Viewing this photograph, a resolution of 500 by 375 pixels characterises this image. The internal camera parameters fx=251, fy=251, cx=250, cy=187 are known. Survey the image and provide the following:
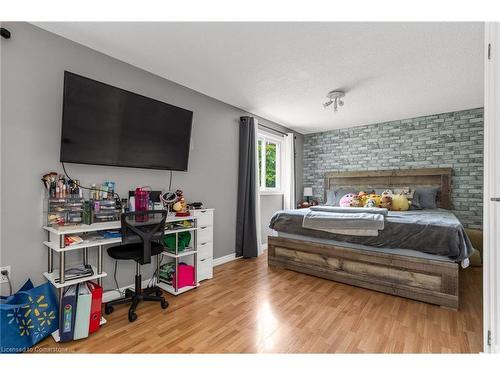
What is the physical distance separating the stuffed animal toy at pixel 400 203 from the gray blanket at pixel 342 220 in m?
1.34

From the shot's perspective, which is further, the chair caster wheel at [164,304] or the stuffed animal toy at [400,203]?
the stuffed animal toy at [400,203]

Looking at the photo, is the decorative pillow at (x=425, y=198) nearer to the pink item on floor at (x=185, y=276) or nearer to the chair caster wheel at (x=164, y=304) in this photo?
the pink item on floor at (x=185, y=276)

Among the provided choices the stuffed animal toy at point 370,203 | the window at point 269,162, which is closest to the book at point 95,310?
the window at point 269,162

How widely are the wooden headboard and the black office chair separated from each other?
Answer: 3.95 m

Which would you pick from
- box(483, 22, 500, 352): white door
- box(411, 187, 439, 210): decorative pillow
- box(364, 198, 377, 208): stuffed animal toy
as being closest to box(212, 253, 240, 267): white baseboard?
box(364, 198, 377, 208): stuffed animal toy

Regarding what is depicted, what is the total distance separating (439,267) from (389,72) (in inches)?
80.2

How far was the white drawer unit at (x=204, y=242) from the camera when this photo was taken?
2.86m

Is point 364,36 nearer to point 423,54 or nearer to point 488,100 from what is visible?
point 423,54

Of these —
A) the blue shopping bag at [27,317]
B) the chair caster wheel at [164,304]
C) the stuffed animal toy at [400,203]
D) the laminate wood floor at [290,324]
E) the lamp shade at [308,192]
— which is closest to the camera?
the blue shopping bag at [27,317]

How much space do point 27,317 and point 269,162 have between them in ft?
13.1

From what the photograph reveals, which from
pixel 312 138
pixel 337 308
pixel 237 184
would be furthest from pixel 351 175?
pixel 337 308

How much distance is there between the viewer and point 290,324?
6.57ft
